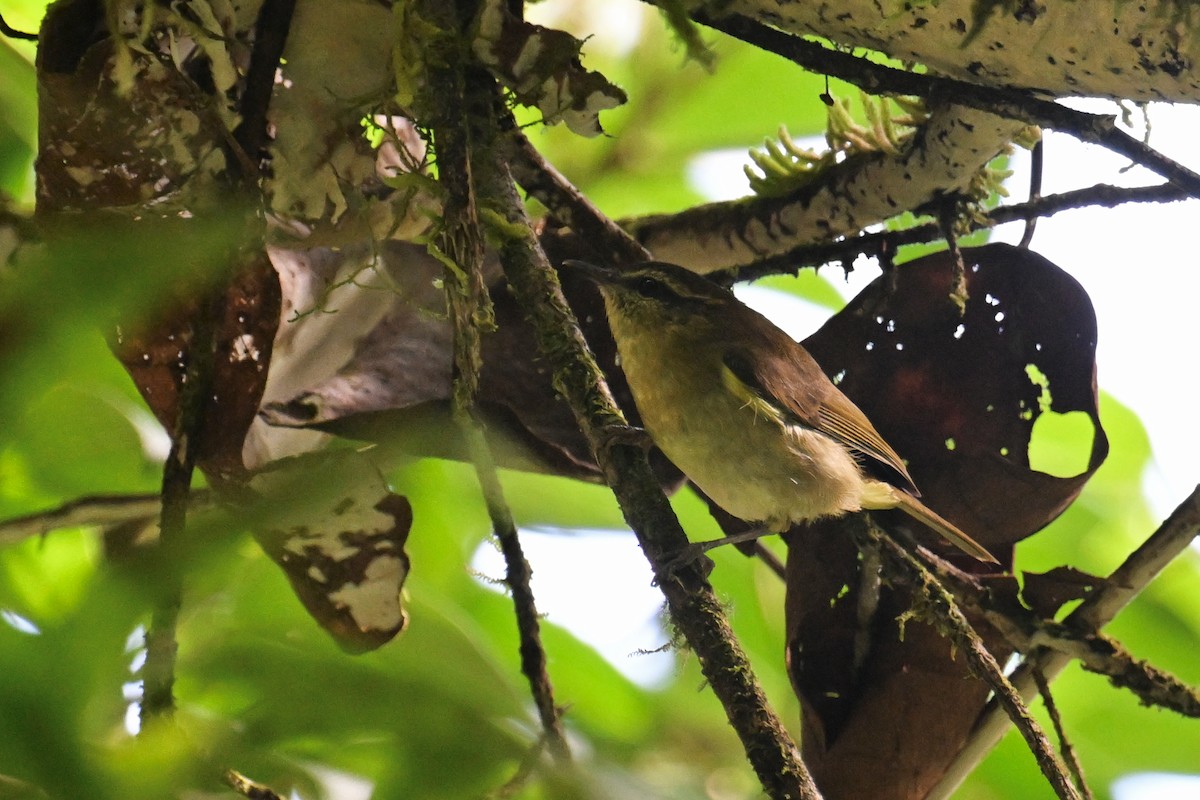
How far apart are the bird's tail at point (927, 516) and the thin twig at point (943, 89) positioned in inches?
25.2

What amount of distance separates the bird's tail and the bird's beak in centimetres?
59

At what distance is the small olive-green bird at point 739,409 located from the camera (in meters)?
1.76

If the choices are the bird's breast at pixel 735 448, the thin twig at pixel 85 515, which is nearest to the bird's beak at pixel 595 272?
the bird's breast at pixel 735 448

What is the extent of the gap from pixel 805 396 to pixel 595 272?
0.48m

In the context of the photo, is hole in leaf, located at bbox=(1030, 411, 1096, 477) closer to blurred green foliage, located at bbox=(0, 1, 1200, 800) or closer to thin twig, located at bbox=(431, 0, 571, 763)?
blurred green foliage, located at bbox=(0, 1, 1200, 800)

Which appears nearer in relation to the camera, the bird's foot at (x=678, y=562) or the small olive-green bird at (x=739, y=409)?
the bird's foot at (x=678, y=562)

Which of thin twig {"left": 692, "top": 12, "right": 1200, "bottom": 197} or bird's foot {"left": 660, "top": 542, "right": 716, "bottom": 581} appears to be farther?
thin twig {"left": 692, "top": 12, "right": 1200, "bottom": 197}

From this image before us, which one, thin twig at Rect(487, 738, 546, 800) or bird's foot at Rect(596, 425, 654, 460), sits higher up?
bird's foot at Rect(596, 425, 654, 460)

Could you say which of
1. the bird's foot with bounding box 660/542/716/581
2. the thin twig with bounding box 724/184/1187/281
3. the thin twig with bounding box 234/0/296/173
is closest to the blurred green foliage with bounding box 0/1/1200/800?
the bird's foot with bounding box 660/542/716/581

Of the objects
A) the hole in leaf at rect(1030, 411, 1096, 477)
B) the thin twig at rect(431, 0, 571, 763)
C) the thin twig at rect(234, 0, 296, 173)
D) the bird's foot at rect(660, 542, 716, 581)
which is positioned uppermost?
the hole in leaf at rect(1030, 411, 1096, 477)

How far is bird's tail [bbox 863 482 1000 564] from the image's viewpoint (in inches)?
61.8

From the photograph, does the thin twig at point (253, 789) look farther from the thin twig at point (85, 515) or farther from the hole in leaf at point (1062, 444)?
the hole in leaf at point (1062, 444)

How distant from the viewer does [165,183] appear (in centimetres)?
121

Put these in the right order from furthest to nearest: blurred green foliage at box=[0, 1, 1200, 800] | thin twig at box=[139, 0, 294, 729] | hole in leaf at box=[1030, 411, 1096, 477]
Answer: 1. hole in leaf at box=[1030, 411, 1096, 477]
2. thin twig at box=[139, 0, 294, 729]
3. blurred green foliage at box=[0, 1, 1200, 800]
